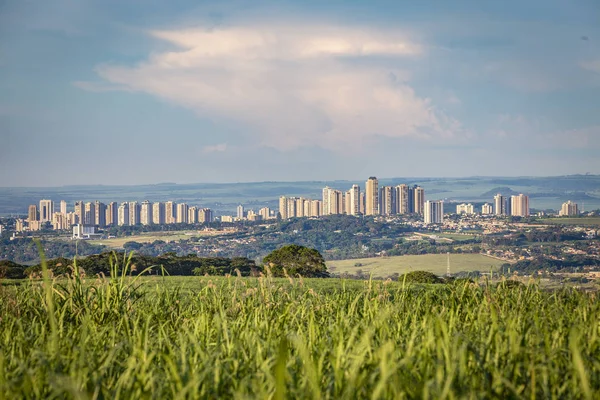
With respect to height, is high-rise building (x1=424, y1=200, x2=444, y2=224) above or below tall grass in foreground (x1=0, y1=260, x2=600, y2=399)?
Result: below

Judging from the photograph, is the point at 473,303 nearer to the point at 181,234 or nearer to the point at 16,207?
the point at 181,234

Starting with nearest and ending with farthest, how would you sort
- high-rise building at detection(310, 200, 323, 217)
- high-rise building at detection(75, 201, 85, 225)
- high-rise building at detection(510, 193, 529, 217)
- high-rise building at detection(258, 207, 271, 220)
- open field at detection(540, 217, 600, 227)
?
open field at detection(540, 217, 600, 227), high-rise building at detection(75, 201, 85, 225), high-rise building at detection(510, 193, 529, 217), high-rise building at detection(310, 200, 323, 217), high-rise building at detection(258, 207, 271, 220)

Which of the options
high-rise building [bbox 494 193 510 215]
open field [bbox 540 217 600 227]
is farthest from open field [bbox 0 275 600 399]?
high-rise building [bbox 494 193 510 215]

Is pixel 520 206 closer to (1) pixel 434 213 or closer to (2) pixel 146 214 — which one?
(1) pixel 434 213

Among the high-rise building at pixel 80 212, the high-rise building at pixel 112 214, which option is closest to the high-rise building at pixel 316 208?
the high-rise building at pixel 112 214

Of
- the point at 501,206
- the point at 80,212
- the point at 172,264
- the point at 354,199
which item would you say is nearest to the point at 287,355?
the point at 172,264

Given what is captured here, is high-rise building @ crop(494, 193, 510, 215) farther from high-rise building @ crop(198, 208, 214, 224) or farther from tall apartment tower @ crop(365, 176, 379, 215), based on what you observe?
high-rise building @ crop(198, 208, 214, 224)

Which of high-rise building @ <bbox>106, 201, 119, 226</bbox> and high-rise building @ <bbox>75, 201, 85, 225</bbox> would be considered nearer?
high-rise building @ <bbox>75, 201, 85, 225</bbox>
